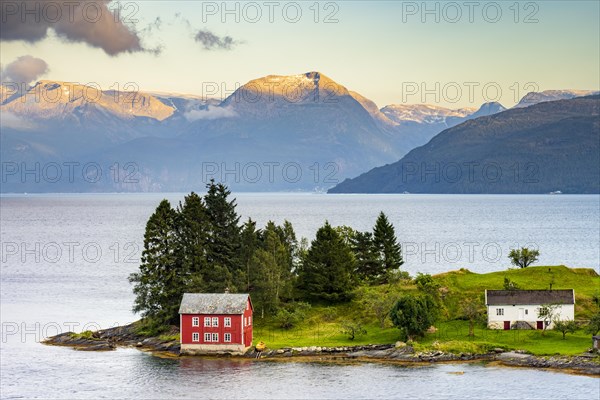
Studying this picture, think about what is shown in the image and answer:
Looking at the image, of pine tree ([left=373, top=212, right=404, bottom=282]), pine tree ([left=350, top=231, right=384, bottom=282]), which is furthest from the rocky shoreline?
pine tree ([left=373, top=212, right=404, bottom=282])

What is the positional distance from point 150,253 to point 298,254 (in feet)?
75.4

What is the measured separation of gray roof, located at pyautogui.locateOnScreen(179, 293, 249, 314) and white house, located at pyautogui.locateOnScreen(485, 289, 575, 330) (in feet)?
87.2

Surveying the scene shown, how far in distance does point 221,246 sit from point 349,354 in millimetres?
25494

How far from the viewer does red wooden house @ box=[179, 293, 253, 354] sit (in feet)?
298

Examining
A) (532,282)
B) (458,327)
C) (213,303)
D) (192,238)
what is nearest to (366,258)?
(532,282)

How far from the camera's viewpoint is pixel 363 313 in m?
102

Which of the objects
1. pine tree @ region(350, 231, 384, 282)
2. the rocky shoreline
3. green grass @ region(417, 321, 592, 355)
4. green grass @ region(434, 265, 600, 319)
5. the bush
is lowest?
the rocky shoreline

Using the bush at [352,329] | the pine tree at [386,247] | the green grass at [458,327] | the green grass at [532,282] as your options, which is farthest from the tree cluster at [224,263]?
the green grass at [532,282]

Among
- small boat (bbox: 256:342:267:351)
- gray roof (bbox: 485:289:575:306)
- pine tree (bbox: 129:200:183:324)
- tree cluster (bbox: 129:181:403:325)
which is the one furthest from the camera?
tree cluster (bbox: 129:181:403:325)

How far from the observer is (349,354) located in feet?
291

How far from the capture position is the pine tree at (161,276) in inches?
3967

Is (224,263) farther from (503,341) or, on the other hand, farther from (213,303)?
(503,341)

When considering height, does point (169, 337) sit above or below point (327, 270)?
below

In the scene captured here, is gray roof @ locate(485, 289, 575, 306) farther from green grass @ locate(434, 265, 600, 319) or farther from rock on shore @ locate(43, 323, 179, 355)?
rock on shore @ locate(43, 323, 179, 355)
